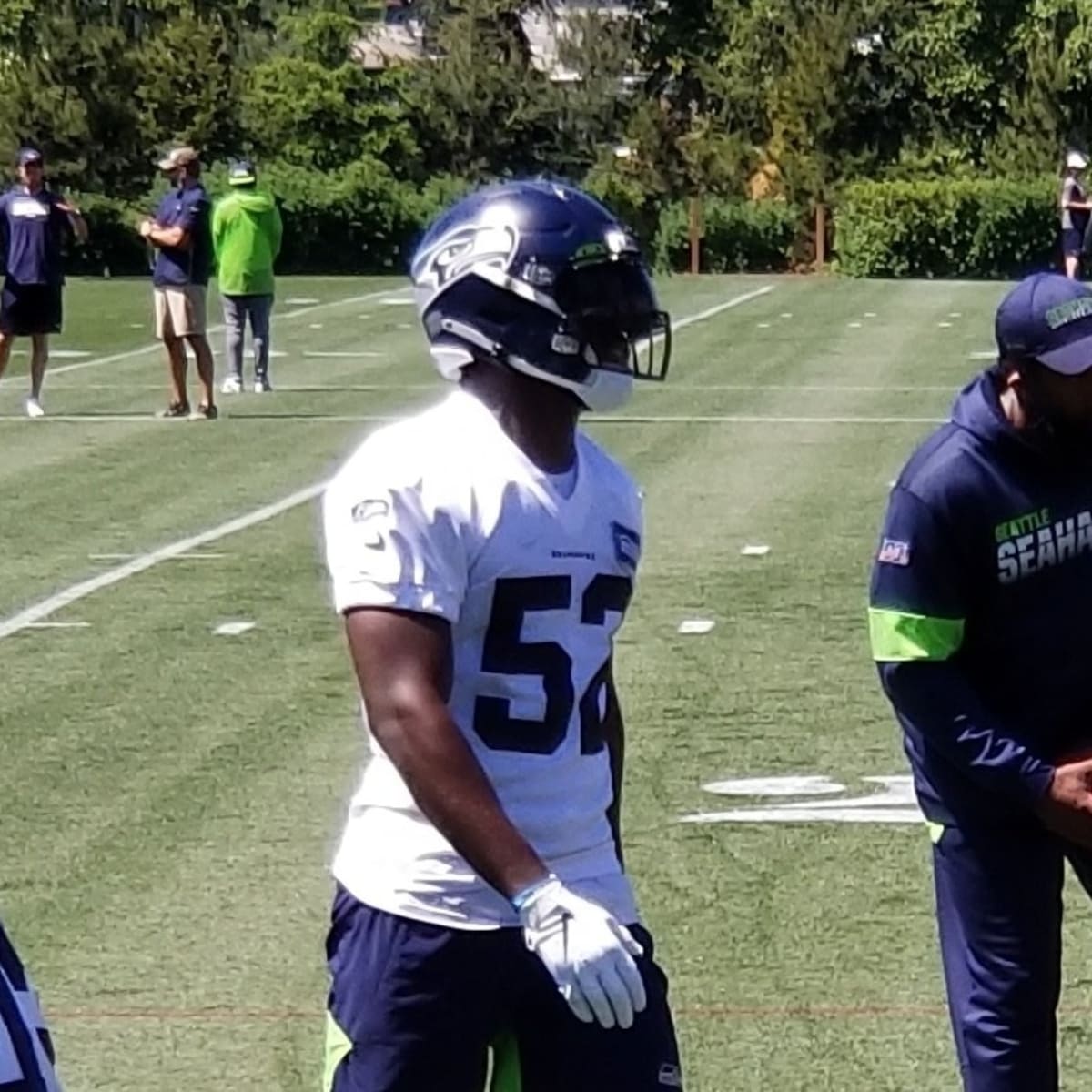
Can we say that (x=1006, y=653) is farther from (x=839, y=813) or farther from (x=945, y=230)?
(x=945, y=230)

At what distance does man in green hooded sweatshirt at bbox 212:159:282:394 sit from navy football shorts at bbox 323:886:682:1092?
18.6 meters

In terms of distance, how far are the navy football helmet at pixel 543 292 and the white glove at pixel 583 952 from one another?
2.40ft

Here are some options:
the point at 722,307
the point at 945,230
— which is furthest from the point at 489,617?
the point at 945,230

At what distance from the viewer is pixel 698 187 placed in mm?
64875

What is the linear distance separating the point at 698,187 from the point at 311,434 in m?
45.9

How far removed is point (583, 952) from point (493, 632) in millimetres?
540

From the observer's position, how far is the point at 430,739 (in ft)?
12.4

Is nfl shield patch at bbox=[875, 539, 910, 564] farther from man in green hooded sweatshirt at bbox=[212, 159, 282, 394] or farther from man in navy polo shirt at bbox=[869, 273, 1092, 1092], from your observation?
man in green hooded sweatshirt at bbox=[212, 159, 282, 394]

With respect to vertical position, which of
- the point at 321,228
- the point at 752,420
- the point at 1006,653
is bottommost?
the point at 321,228

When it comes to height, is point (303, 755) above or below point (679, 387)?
above

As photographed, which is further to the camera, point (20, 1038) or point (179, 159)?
point (179, 159)

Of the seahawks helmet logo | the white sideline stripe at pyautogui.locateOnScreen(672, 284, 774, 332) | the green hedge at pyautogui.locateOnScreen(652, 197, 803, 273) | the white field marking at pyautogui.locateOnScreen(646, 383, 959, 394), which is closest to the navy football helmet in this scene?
the seahawks helmet logo

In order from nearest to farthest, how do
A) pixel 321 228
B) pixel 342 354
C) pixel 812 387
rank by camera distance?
1. pixel 812 387
2. pixel 342 354
3. pixel 321 228

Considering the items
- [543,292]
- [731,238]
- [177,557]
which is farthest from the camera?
[731,238]
